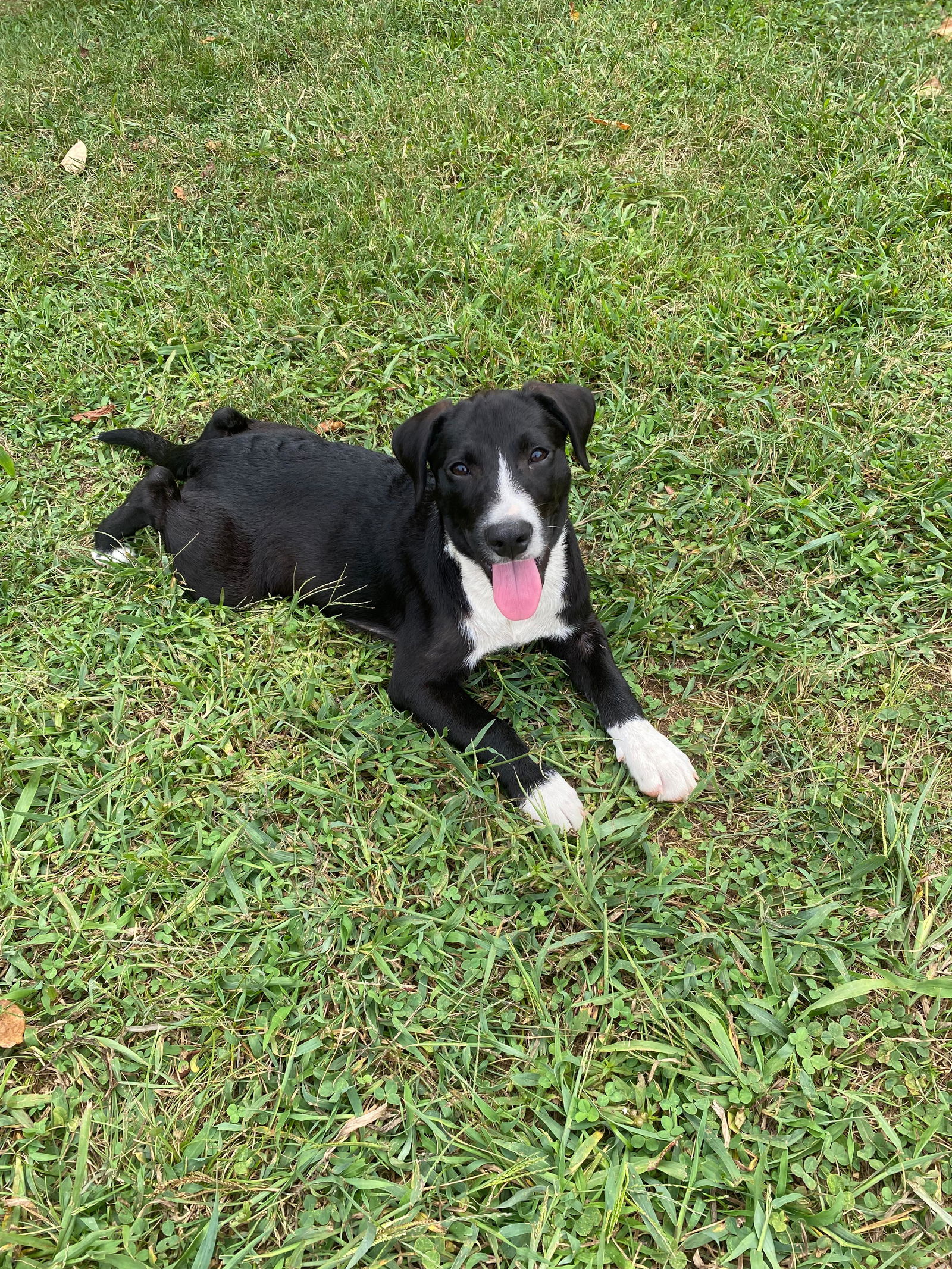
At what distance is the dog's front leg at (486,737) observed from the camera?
2979 millimetres

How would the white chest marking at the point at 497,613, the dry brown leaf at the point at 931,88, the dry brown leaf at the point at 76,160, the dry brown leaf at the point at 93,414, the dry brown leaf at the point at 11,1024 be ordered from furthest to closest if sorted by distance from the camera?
the dry brown leaf at the point at 76,160 → the dry brown leaf at the point at 931,88 → the dry brown leaf at the point at 93,414 → the white chest marking at the point at 497,613 → the dry brown leaf at the point at 11,1024

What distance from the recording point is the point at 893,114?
523 centimetres

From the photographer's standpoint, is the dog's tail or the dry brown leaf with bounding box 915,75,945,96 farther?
the dry brown leaf with bounding box 915,75,945,96

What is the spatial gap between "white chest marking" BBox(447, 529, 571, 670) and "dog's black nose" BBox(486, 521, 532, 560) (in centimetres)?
36

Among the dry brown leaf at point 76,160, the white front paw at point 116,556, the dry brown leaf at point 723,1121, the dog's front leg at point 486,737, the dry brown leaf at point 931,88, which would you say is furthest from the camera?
the dry brown leaf at point 76,160

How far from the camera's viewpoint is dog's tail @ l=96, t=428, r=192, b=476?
13.7ft

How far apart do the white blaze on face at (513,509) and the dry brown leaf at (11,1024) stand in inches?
83.4

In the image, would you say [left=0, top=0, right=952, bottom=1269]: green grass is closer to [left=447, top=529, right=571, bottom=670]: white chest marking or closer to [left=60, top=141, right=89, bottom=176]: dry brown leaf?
[left=60, top=141, right=89, bottom=176]: dry brown leaf

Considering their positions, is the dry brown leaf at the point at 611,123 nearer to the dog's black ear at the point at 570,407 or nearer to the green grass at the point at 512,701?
the green grass at the point at 512,701

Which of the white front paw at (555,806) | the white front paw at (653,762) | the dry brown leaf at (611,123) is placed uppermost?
the dry brown leaf at (611,123)

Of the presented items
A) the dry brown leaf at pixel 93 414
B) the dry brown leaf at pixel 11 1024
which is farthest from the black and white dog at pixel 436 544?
the dry brown leaf at pixel 11 1024

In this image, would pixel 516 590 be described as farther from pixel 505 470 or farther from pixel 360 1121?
pixel 360 1121

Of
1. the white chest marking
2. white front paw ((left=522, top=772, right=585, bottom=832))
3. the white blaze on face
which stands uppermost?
the white blaze on face

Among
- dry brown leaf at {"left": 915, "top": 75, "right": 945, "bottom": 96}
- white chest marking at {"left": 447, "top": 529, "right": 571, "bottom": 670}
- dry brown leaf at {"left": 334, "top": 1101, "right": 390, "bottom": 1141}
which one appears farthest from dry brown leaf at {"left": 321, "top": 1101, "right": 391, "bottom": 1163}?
dry brown leaf at {"left": 915, "top": 75, "right": 945, "bottom": 96}
